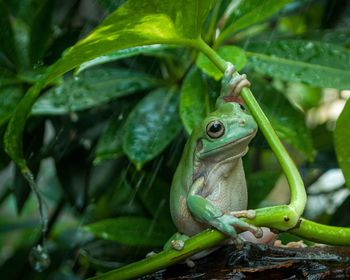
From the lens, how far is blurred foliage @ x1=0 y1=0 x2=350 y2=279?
5.02 feet

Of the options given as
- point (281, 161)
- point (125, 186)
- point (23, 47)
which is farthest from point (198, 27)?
point (125, 186)

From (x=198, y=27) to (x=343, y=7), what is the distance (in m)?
1.01

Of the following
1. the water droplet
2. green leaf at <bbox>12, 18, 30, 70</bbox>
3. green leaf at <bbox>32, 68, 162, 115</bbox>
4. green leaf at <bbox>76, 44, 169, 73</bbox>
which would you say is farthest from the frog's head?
the water droplet

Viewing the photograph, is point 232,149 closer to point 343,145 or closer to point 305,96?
point 343,145

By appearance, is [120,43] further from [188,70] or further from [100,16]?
[100,16]

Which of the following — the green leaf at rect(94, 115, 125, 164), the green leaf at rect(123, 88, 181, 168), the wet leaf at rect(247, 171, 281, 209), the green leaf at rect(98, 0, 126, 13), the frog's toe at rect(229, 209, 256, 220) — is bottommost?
the wet leaf at rect(247, 171, 281, 209)

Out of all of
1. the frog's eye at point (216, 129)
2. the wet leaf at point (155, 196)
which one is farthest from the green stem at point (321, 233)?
the wet leaf at point (155, 196)

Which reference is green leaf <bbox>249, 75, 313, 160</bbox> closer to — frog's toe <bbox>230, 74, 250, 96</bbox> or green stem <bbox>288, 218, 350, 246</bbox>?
frog's toe <bbox>230, 74, 250, 96</bbox>

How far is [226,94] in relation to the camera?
1.29 metres

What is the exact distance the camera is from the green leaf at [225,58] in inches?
57.3

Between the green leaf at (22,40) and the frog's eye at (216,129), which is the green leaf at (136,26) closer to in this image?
the frog's eye at (216,129)

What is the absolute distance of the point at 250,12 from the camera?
1.54 meters

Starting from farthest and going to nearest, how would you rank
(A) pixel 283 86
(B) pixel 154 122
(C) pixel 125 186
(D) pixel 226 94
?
1. (A) pixel 283 86
2. (C) pixel 125 186
3. (B) pixel 154 122
4. (D) pixel 226 94

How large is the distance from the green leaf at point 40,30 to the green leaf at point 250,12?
49 centimetres
